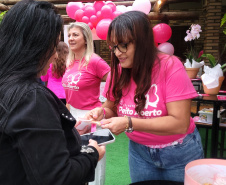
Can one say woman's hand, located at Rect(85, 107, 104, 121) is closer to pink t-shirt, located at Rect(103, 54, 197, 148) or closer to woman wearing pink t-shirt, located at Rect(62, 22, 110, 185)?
pink t-shirt, located at Rect(103, 54, 197, 148)

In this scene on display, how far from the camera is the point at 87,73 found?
2123 mm

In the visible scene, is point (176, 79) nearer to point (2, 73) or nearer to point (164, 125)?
point (164, 125)

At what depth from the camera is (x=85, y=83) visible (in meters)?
2.11

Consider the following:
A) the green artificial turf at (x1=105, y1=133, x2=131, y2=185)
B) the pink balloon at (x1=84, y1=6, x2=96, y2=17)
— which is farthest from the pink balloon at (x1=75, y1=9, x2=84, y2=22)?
the green artificial turf at (x1=105, y1=133, x2=131, y2=185)

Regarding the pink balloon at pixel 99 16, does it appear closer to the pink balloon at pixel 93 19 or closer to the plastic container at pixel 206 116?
the pink balloon at pixel 93 19

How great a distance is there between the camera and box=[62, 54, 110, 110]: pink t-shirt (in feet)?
6.92

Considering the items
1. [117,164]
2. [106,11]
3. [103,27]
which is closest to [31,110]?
[117,164]

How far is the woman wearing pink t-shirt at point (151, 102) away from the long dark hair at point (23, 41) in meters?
0.47

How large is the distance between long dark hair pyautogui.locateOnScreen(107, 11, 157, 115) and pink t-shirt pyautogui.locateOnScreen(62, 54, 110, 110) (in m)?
0.96

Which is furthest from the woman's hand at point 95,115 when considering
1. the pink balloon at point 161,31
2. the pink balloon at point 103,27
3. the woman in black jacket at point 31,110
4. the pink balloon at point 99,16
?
the pink balloon at point 161,31

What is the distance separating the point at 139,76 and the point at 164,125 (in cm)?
28

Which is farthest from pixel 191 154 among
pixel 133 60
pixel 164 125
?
pixel 133 60

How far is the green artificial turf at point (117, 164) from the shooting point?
258cm

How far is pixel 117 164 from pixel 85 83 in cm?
135
